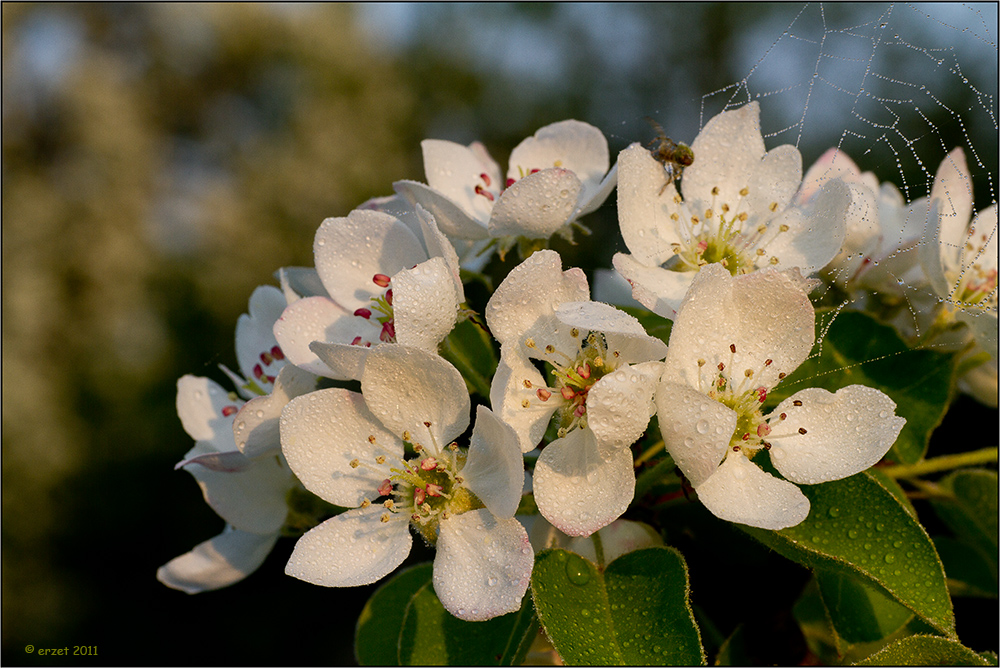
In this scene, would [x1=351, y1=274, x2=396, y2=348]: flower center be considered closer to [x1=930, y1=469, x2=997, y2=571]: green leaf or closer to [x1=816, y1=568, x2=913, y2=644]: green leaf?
[x1=816, y1=568, x2=913, y2=644]: green leaf

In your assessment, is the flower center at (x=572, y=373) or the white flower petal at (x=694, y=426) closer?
the white flower petal at (x=694, y=426)

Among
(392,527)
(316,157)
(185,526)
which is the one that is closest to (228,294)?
(316,157)

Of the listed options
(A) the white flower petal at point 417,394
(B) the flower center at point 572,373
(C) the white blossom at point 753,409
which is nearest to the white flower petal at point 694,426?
(C) the white blossom at point 753,409

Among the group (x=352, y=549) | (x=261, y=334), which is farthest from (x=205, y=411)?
(x=352, y=549)

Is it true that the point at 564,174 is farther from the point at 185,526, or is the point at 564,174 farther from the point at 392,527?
the point at 185,526

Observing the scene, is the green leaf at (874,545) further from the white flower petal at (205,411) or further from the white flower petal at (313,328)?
the white flower petal at (205,411)

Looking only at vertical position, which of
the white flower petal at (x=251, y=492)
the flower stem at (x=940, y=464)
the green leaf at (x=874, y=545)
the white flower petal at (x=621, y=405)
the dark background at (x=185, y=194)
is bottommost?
the dark background at (x=185, y=194)

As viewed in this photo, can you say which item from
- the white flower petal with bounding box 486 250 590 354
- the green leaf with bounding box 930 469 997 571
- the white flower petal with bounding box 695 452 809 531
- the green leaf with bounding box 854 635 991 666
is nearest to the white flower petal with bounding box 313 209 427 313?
the white flower petal with bounding box 486 250 590 354
